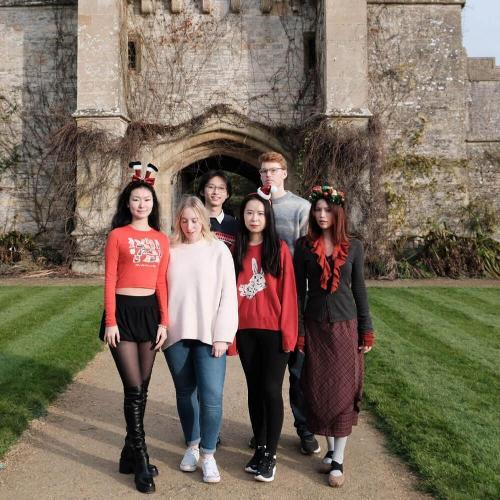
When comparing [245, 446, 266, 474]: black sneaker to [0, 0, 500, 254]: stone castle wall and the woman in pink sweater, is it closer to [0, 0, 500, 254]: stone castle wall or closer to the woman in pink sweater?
the woman in pink sweater

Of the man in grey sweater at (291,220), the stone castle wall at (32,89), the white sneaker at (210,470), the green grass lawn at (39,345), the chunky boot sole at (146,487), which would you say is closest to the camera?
the chunky boot sole at (146,487)

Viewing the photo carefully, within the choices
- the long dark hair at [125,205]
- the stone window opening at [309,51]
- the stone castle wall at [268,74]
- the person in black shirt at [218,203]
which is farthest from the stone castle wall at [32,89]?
the long dark hair at [125,205]

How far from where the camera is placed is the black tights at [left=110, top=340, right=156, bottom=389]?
2.74 meters

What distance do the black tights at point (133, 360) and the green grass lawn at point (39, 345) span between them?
96cm

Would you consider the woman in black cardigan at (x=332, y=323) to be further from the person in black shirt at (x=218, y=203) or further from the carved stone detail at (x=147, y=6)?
the carved stone detail at (x=147, y=6)

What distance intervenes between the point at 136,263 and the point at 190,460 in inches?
44.3

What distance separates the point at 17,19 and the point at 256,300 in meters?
11.1

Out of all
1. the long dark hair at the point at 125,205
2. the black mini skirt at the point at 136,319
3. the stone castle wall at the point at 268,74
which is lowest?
the black mini skirt at the point at 136,319

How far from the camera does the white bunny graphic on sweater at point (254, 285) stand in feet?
9.32

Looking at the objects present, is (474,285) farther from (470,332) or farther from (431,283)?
(470,332)

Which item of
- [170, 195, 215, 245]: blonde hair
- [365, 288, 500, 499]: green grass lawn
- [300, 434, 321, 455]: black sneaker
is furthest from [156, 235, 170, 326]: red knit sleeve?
[365, 288, 500, 499]: green grass lawn

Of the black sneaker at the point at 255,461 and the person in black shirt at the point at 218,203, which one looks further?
the person in black shirt at the point at 218,203

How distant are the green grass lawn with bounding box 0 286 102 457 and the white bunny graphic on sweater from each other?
1.69 meters

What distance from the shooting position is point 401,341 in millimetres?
5551
